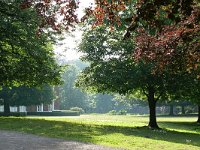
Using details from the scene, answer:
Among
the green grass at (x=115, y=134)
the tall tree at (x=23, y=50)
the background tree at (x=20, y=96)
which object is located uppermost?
the tall tree at (x=23, y=50)

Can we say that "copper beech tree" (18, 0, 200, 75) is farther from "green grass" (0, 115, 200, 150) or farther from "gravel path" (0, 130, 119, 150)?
"green grass" (0, 115, 200, 150)

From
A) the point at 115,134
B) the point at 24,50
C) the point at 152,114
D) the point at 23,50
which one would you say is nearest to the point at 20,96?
the point at 23,50

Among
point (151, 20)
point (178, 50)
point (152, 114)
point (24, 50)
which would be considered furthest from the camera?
point (152, 114)

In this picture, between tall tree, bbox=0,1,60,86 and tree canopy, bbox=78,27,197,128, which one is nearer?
tree canopy, bbox=78,27,197,128

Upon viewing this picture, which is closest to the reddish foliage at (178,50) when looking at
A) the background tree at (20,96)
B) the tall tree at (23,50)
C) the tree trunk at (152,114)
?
the tall tree at (23,50)

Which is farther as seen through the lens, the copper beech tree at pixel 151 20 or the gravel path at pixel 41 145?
the gravel path at pixel 41 145

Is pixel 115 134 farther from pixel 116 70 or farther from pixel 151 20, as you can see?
pixel 151 20

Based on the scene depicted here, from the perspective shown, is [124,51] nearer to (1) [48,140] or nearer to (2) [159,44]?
(1) [48,140]

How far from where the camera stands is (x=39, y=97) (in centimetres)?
6356

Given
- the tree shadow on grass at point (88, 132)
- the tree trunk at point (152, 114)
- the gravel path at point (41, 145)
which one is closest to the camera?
the gravel path at point (41, 145)

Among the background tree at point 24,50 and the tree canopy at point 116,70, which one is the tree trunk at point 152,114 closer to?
the tree canopy at point 116,70

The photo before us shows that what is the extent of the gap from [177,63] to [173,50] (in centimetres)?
63

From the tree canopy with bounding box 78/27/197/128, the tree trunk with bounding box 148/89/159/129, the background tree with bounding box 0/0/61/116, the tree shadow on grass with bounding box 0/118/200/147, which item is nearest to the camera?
the tree shadow on grass with bounding box 0/118/200/147

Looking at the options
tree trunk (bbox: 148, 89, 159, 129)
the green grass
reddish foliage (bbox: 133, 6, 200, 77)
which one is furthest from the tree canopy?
reddish foliage (bbox: 133, 6, 200, 77)
